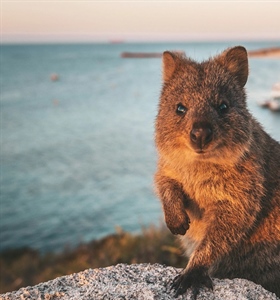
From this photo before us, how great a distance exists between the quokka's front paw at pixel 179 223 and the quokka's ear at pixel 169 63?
1492 mm

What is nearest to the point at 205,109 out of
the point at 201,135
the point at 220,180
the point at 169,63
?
the point at 201,135

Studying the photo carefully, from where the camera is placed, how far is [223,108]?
16.6ft

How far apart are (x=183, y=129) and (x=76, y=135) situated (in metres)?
38.7

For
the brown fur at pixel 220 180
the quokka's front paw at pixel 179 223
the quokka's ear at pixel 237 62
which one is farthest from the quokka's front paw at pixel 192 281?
the quokka's ear at pixel 237 62

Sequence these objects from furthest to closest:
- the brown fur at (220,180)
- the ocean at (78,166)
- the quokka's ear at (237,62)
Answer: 1. the ocean at (78,166)
2. the quokka's ear at (237,62)
3. the brown fur at (220,180)

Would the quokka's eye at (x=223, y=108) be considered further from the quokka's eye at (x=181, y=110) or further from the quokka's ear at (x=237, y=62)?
the quokka's ear at (x=237, y=62)

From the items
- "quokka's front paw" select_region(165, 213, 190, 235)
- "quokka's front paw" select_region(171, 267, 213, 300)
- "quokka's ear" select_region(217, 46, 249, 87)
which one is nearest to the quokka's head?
"quokka's ear" select_region(217, 46, 249, 87)

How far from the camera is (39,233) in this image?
22875mm

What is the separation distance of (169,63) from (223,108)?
104cm

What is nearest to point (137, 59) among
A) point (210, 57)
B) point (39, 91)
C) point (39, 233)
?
point (39, 91)

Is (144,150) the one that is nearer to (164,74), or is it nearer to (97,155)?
(97,155)

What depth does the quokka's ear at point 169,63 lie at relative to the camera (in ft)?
18.8

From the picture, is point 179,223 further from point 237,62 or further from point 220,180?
point 237,62

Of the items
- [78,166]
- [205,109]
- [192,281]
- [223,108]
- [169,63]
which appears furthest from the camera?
[78,166]
